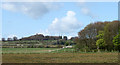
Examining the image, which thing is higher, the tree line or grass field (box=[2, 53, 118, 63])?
the tree line

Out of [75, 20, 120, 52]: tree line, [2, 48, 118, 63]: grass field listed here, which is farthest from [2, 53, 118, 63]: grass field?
[75, 20, 120, 52]: tree line

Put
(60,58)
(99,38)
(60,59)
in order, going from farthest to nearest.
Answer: (99,38) < (60,58) < (60,59)

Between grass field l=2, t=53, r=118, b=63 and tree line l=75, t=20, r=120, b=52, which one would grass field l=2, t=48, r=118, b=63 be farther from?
tree line l=75, t=20, r=120, b=52

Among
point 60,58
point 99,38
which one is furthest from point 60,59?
point 99,38

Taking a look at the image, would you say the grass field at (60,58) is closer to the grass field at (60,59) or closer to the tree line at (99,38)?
the grass field at (60,59)

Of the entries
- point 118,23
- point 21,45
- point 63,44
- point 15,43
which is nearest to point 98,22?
point 118,23

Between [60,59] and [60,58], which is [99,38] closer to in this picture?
[60,58]

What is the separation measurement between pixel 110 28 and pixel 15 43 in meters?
40.3

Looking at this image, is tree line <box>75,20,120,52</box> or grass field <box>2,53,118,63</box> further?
tree line <box>75,20,120,52</box>

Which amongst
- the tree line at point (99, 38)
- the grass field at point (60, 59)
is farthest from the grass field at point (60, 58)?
the tree line at point (99, 38)

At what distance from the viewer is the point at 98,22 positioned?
56438 millimetres

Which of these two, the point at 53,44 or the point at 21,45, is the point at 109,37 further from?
the point at 21,45

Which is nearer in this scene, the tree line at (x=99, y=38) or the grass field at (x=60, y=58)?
the grass field at (x=60, y=58)

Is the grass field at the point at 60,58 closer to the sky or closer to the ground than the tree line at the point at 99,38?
closer to the ground
